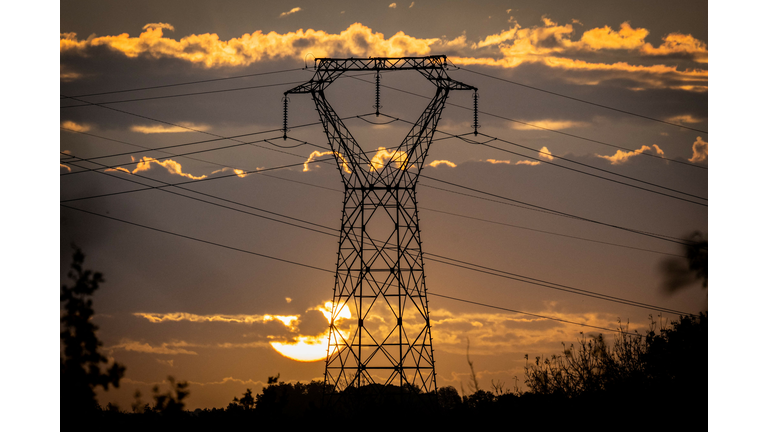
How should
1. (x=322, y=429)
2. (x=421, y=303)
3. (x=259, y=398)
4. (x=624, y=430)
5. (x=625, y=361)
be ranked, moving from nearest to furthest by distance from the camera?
1. (x=259, y=398)
2. (x=322, y=429)
3. (x=624, y=430)
4. (x=421, y=303)
5. (x=625, y=361)

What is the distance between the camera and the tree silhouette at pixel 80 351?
13.4 m

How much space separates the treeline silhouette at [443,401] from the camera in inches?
550

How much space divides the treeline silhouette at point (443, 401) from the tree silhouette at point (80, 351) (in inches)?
0.8

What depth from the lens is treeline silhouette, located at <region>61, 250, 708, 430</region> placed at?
1398 centimetres

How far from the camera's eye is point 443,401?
27328mm

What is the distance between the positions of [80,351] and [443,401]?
16.9 metres

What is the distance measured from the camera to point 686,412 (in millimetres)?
25281

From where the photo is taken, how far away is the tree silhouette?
1345 cm

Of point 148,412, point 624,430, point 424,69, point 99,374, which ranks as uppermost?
point 424,69

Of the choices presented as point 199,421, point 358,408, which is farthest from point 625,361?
point 199,421

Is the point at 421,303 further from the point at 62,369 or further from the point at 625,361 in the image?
the point at 62,369

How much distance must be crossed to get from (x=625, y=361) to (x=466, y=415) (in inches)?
436

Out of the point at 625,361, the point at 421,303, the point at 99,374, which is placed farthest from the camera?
the point at 625,361

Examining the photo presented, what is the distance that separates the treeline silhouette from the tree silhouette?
20 mm
